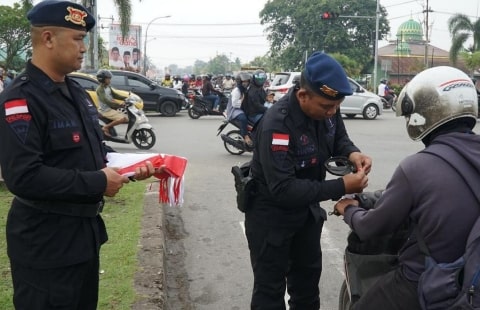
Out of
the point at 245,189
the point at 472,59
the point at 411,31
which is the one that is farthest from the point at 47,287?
the point at 411,31

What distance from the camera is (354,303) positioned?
2227 millimetres

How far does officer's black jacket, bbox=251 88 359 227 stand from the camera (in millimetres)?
2420

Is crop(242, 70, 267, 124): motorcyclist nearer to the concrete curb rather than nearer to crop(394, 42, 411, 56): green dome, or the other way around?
the concrete curb

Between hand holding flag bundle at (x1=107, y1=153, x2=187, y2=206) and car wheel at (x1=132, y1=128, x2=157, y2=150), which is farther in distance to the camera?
car wheel at (x1=132, y1=128, x2=157, y2=150)

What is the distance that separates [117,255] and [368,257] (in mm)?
2410

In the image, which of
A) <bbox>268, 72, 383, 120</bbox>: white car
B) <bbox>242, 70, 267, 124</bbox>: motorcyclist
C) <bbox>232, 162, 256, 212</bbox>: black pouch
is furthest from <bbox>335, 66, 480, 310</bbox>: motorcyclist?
<bbox>268, 72, 383, 120</bbox>: white car

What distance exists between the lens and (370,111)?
18.1 meters

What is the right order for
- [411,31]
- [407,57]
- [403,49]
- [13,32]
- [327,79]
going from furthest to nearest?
[411,31]
[403,49]
[407,57]
[13,32]
[327,79]

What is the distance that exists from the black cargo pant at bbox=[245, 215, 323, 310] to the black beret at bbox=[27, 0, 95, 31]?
1333 mm

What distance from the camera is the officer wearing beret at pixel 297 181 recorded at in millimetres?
2412

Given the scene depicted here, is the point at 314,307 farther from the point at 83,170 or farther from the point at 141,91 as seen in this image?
the point at 141,91

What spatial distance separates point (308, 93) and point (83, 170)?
42.7 inches

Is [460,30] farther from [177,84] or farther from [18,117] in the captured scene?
[18,117]

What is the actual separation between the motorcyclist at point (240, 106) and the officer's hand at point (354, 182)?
23.0 ft
